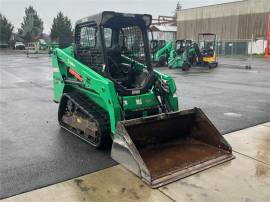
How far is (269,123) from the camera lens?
265 inches

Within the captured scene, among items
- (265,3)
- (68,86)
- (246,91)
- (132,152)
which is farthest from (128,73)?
(265,3)

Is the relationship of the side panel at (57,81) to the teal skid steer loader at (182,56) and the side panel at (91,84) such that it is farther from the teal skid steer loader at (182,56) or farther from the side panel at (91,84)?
the teal skid steer loader at (182,56)

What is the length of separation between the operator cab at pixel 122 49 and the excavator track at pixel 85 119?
2.08 feet

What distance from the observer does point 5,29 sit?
199ft

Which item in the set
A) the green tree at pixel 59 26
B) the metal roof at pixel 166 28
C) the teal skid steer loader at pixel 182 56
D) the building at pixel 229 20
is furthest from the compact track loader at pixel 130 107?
the green tree at pixel 59 26

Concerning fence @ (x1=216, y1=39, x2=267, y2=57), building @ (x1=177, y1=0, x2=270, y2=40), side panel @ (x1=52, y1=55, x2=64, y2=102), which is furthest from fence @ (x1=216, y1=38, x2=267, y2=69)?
side panel @ (x1=52, y1=55, x2=64, y2=102)

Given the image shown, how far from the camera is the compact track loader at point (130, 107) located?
4434 mm

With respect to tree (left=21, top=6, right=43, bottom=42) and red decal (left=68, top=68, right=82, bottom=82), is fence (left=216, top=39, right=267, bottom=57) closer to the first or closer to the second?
red decal (left=68, top=68, right=82, bottom=82)

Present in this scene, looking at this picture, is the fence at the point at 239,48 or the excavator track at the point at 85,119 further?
the fence at the point at 239,48

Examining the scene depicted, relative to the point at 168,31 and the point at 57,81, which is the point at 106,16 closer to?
the point at 57,81

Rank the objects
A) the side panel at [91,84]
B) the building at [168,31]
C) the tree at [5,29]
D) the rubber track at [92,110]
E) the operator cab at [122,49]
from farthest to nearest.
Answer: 1. the tree at [5,29]
2. the building at [168,31]
3. the operator cab at [122,49]
4. the rubber track at [92,110]
5. the side panel at [91,84]

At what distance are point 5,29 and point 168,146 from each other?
62.7 meters

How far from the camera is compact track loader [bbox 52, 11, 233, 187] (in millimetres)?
4434

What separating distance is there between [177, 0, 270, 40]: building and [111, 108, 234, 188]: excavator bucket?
129 ft
